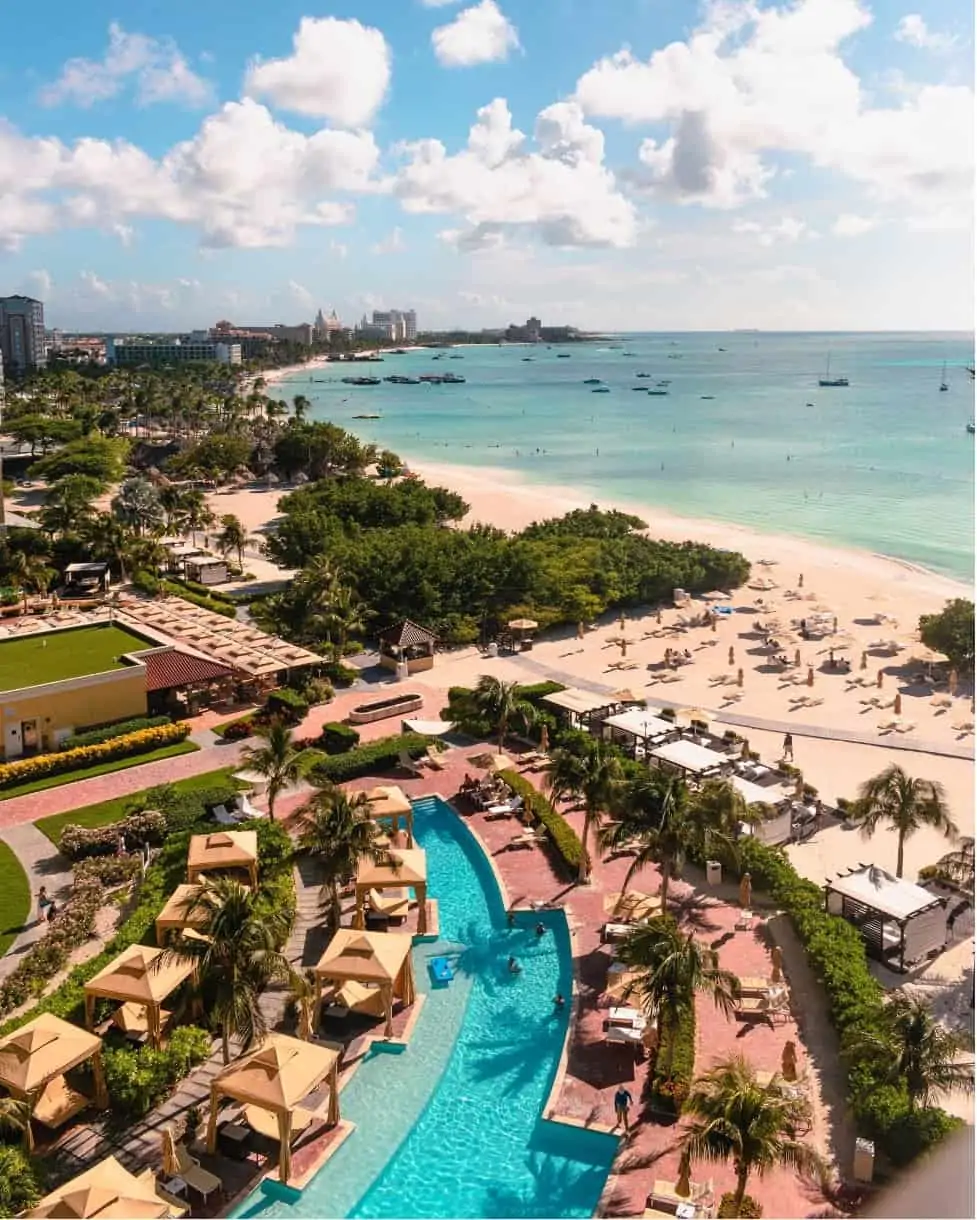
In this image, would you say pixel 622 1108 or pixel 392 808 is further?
pixel 392 808

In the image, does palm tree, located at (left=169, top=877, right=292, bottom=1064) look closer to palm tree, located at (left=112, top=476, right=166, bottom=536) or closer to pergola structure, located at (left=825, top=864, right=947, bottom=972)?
pergola structure, located at (left=825, top=864, right=947, bottom=972)

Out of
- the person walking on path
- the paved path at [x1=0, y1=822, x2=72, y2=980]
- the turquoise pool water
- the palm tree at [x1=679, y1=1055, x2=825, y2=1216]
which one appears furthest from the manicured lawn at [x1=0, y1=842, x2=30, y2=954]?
the palm tree at [x1=679, y1=1055, x2=825, y2=1216]

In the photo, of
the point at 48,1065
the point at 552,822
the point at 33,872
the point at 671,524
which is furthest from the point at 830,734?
the point at 671,524

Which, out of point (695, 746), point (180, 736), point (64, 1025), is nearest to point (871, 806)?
point (695, 746)

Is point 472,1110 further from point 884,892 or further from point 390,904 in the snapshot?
point 884,892

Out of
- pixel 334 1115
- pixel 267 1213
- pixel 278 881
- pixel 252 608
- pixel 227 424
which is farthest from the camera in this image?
pixel 227 424

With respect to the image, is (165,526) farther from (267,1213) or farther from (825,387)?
(825,387)
